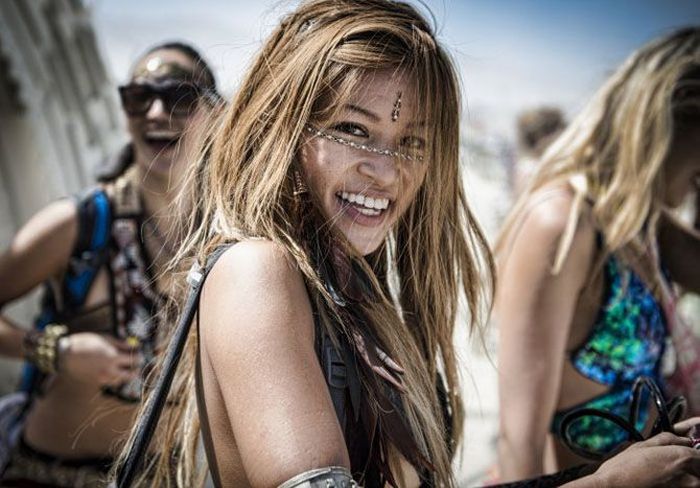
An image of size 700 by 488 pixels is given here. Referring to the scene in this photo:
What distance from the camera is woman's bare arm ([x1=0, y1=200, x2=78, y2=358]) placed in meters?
2.15

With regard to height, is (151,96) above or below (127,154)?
above

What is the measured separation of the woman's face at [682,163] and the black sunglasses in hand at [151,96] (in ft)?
4.93

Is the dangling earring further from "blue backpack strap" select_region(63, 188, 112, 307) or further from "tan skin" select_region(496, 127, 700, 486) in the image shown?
"blue backpack strap" select_region(63, 188, 112, 307)

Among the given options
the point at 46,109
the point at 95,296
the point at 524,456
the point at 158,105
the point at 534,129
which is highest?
the point at 158,105

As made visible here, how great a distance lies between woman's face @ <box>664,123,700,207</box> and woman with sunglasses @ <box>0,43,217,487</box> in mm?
1434

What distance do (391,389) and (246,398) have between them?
31cm

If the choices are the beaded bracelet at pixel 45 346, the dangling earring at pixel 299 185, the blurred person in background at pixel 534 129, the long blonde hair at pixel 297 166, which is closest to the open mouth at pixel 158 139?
the beaded bracelet at pixel 45 346

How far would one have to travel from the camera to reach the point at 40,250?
215cm

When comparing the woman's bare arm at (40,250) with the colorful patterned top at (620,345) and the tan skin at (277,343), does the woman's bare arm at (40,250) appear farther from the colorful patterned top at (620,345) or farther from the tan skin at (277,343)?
the colorful patterned top at (620,345)

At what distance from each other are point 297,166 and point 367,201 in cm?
14

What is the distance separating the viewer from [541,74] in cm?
779

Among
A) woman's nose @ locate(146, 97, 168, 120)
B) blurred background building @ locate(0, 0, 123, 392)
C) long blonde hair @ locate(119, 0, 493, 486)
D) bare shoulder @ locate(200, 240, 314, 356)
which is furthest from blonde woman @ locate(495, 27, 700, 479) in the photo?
blurred background building @ locate(0, 0, 123, 392)

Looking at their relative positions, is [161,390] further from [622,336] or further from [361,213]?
[622,336]

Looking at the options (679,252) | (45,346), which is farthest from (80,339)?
(679,252)
